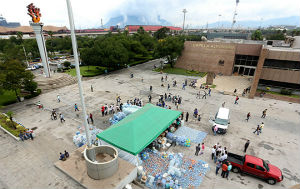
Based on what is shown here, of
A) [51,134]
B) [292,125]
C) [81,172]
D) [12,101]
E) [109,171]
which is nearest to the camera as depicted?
[109,171]

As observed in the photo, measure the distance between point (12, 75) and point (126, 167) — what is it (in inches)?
855

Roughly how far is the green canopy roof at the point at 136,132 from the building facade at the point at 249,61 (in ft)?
66.0

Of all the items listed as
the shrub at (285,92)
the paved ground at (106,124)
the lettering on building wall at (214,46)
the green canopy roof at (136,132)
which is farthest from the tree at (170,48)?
the green canopy roof at (136,132)

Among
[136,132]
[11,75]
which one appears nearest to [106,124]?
[136,132]

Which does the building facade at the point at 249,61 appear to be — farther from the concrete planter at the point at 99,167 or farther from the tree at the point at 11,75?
the tree at the point at 11,75

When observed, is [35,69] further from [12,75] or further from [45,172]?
[45,172]

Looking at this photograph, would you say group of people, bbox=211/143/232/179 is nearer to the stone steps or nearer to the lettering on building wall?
the stone steps

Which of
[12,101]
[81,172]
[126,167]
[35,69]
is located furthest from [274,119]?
[35,69]

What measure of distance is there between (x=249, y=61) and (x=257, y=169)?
3352 cm

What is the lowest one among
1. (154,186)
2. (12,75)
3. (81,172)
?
(154,186)

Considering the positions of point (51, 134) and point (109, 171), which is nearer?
point (109, 171)

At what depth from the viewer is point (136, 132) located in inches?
535

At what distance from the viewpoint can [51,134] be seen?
17375 millimetres

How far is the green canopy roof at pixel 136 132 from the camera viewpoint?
41.8 ft
